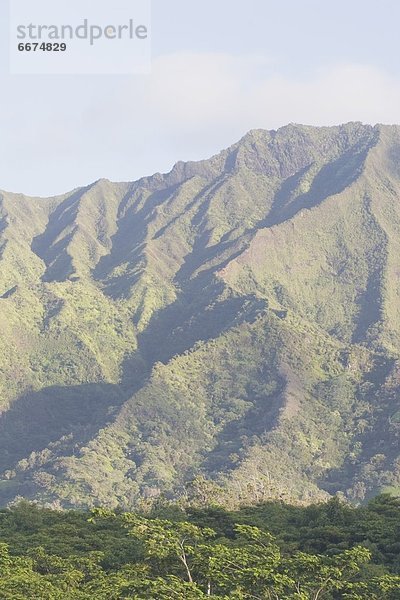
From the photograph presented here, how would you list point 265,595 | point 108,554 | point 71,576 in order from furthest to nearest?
point 108,554 < point 71,576 < point 265,595

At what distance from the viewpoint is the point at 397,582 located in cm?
3850

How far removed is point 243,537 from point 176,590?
24.8 m

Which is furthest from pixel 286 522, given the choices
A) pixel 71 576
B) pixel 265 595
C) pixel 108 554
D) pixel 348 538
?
pixel 265 595

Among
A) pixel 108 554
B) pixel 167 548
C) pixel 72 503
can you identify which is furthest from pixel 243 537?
pixel 72 503

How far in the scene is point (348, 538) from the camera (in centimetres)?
6456

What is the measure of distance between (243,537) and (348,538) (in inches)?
468

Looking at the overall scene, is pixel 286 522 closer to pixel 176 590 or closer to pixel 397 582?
pixel 397 582

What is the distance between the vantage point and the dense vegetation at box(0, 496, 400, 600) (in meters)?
34.4

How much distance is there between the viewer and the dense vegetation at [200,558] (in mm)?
34438

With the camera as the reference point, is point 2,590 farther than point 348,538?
No

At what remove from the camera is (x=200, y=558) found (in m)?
36.0

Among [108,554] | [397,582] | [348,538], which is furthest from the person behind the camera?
[348,538]

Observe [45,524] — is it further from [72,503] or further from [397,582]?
[72,503]

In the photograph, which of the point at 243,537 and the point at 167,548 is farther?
the point at 243,537
